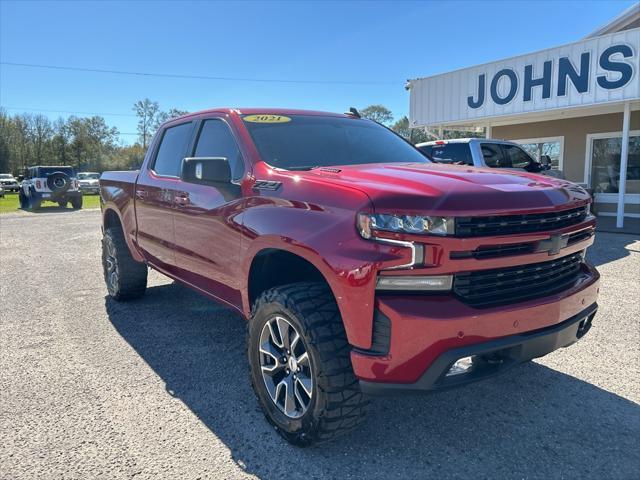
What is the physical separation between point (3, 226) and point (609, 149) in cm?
1789

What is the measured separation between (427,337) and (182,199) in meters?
2.45

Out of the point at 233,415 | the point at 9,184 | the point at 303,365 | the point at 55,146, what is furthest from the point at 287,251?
the point at 55,146

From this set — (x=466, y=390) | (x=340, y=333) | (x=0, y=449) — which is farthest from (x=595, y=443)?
(x=0, y=449)

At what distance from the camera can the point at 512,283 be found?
2.54 meters

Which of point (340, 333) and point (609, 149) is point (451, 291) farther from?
point (609, 149)

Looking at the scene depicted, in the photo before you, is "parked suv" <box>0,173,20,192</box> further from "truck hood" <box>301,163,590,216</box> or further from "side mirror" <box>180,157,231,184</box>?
"truck hood" <box>301,163,590,216</box>

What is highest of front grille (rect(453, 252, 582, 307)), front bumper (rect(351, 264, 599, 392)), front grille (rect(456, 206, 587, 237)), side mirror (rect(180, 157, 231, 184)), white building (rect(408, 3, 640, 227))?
white building (rect(408, 3, 640, 227))

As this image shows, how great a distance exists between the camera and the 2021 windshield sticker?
3613 millimetres

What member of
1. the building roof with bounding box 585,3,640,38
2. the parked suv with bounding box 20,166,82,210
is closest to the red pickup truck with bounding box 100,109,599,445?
the building roof with bounding box 585,3,640,38

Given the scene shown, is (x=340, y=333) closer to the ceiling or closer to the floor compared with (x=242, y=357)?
Answer: closer to the ceiling

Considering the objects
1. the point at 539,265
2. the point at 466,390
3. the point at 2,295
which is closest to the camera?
the point at 539,265

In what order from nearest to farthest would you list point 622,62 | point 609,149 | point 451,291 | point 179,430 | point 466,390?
point 451,291 < point 179,430 < point 466,390 < point 622,62 < point 609,149

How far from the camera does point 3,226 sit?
48.8 ft

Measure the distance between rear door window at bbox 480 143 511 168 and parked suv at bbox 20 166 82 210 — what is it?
1910 cm
